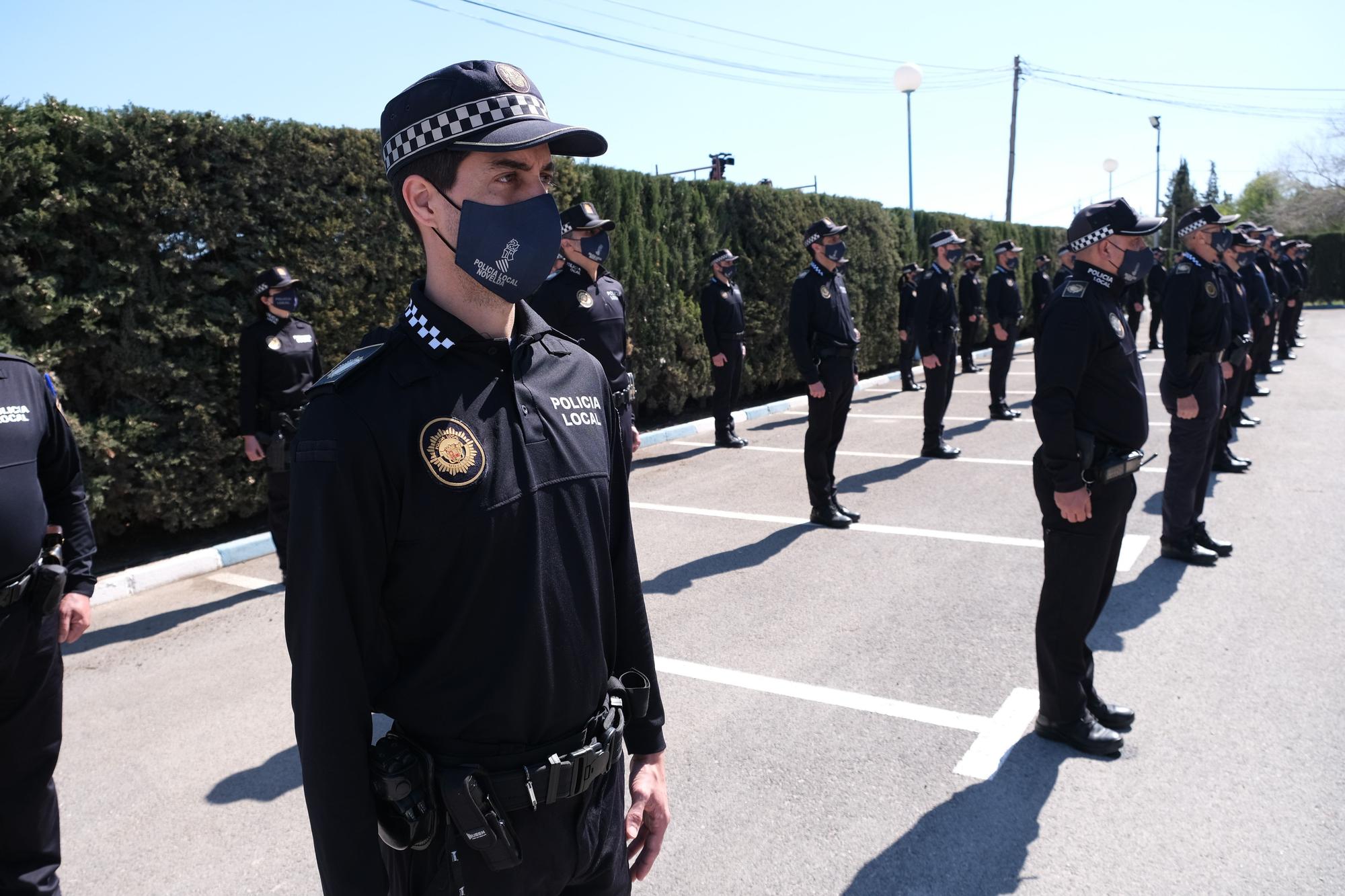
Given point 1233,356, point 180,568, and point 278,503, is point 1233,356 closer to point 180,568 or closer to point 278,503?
point 278,503

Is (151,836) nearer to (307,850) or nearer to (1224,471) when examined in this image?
(307,850)

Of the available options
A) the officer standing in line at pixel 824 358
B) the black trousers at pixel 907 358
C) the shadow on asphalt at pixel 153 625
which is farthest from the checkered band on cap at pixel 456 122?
the black trousers at pixel 907 358

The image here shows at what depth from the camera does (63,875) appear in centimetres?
318

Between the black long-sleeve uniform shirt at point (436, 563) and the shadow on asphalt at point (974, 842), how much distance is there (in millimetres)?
1759

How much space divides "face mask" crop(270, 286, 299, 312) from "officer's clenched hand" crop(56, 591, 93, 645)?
142 inches

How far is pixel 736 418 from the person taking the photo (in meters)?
13.0

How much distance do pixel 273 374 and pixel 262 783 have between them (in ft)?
11.0

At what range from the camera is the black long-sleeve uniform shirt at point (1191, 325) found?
5.90m

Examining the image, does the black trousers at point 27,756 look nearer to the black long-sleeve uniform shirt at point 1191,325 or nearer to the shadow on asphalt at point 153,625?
the shadow on asphalt at point 153,625

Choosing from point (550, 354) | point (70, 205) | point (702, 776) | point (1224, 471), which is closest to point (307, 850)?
point (702, 776)

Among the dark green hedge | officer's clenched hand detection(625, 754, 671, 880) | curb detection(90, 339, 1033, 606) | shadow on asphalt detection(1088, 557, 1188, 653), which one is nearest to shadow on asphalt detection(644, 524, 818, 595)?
shadow on asphalt detection(1088, 557, 1188, 653)

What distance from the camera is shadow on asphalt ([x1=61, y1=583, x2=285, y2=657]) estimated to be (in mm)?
5428

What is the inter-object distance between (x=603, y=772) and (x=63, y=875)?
2.65 meters

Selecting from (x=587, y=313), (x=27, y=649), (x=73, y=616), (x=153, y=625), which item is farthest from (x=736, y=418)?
(x=27, y=649)
